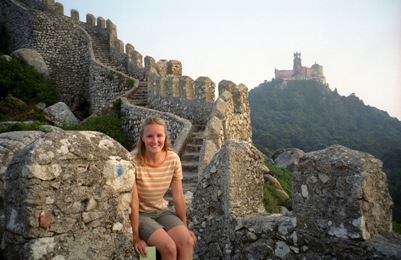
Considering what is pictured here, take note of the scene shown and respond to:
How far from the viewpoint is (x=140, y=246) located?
2.86 metres

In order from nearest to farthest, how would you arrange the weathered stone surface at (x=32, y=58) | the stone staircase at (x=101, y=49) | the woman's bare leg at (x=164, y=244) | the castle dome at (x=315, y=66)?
1. the woman's bare leg at (x=164, y=244)
2. the weathered stone surface at (x=32, y=58)
3. the stone staircase at (x=101, y=49)
4. the castle dome at (x=315, y=66)

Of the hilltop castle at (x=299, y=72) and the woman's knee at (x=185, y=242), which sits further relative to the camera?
the hilltop castle at (x=299, y=72)

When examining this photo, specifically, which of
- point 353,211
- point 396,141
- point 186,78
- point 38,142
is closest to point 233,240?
point 353,211

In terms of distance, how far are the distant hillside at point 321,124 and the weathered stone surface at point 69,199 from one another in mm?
Answer: 21592

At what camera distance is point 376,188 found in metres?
3.01

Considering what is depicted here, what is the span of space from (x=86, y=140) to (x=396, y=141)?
46.8 metres

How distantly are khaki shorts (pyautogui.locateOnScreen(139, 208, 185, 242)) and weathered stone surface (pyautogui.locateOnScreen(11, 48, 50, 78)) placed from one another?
859 inches

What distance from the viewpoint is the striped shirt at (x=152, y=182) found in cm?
301

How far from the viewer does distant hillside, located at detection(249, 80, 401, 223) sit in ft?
120

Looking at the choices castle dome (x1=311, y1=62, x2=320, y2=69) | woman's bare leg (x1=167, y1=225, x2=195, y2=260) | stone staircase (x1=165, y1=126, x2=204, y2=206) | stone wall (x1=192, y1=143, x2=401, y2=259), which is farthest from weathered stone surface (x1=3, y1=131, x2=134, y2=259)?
castle dome (x1=311, y1=62, x2=320, y2=69)

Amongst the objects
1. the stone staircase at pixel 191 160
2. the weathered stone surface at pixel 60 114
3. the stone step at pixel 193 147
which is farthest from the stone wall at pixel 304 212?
the weathered stone surface at pixel 60 114

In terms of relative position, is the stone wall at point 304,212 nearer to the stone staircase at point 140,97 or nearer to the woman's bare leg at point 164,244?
the woman's bare leg at point 164,244

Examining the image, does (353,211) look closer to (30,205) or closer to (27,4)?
(30,205)

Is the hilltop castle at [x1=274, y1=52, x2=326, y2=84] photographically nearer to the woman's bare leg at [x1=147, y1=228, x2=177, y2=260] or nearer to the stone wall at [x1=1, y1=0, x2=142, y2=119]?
the stone wall at [x1=1, y1=0, x2=142, y2=119]
